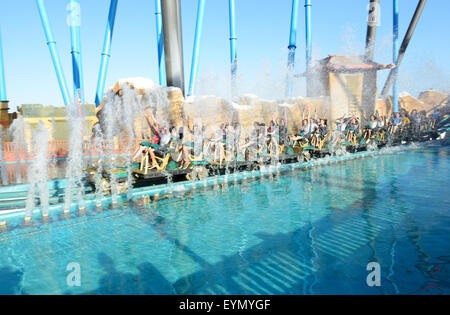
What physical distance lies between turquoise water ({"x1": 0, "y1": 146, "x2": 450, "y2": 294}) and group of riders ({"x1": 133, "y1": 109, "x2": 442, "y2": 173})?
5.20 ft

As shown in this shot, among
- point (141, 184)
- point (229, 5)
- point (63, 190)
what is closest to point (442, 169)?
point (141, 184)

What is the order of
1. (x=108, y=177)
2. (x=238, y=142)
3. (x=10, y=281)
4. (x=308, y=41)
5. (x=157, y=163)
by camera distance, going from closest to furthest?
→ 1. (x=10, y=281)
2. (x=108, y=177)
3. (x=157, y=163)
4. (x=238, y=142)
5. (x=308, y=41)

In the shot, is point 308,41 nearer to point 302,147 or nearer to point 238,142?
point 302,147

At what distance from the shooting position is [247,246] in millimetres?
4160

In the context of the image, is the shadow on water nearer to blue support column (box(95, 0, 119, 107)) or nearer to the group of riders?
the group of riders

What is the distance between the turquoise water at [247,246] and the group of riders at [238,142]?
158 cm

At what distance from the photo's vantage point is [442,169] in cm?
938

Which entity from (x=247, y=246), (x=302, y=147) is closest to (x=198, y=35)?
(x=302, y=147)

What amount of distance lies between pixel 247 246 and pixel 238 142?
242 inches

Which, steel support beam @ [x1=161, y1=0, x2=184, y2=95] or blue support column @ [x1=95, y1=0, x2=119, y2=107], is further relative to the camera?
blue support column @ [x1=95, y1=0, x2=119, y2=107]

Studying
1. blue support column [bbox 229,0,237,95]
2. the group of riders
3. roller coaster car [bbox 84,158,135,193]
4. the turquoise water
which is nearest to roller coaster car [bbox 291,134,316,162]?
the group of riders

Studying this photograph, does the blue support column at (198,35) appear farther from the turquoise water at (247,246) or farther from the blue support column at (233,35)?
the turquoise water at (247,246)

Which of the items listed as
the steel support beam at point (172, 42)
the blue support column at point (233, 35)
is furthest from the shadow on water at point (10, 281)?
the blue support column at point (233, 35)

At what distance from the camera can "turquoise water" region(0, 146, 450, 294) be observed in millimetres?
3250
